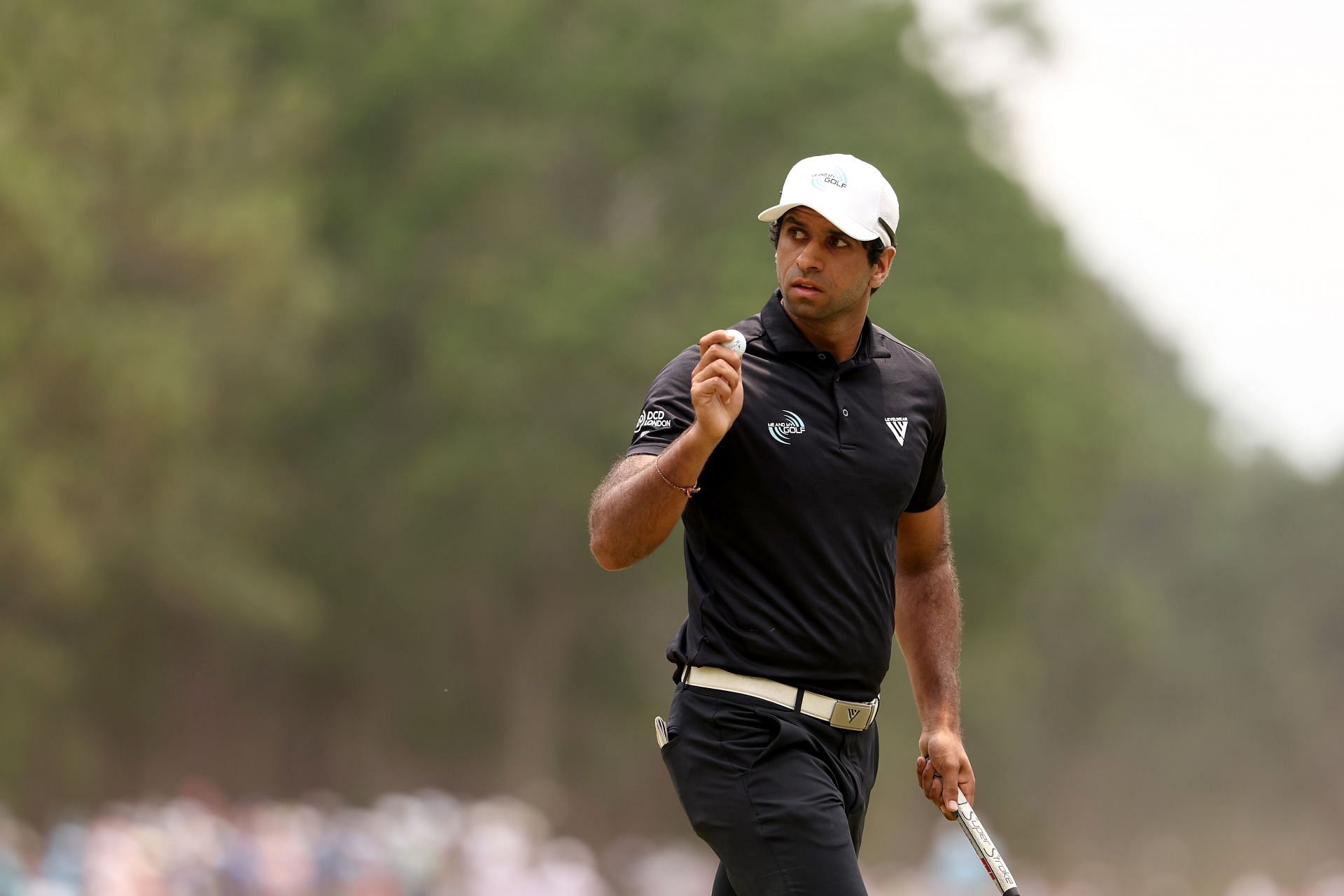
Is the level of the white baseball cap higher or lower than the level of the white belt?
higher

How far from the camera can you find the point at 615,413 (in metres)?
41.4

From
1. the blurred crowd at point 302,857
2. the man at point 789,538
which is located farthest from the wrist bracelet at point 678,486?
the blurred crowd at point 302,857

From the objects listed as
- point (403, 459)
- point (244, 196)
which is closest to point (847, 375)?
point (244, 196)

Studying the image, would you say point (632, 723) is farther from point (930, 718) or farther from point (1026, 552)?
point (930, 718)

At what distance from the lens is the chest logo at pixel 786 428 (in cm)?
519

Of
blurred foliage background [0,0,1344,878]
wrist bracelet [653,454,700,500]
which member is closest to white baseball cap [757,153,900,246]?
wrist bracelet [653,454,700,500]

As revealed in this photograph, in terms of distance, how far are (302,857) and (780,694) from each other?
70.3 ft

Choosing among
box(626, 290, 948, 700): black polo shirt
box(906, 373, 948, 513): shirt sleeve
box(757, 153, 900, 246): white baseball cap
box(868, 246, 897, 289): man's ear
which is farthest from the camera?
box(906, 373, 948, 513): shirt sleeve

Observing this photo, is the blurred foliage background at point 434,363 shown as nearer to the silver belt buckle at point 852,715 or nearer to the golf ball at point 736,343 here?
the silver belt buckle at point 852,715

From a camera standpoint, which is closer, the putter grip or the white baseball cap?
the white baseball cap

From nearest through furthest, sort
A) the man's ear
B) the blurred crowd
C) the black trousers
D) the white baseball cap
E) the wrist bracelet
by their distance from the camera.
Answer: the wrist bracelet < the black trousers < the white baseball cap < the man's ear < the blurred crowd

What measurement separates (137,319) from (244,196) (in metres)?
3.92

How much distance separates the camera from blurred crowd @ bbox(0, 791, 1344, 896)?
Result: 60.0ft

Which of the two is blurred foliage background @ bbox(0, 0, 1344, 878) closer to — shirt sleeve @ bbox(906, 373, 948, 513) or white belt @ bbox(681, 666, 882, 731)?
shirt sleeve @ bbox(906, 373, 948, 513)
